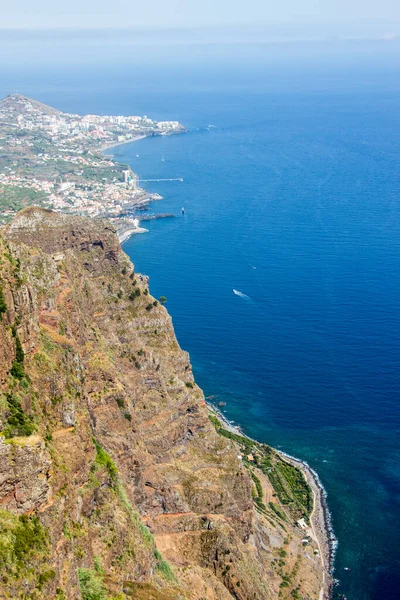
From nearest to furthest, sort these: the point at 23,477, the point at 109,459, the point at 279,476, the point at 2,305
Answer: the point at 23,477 < the point at 2,305 < the point at 109,459 < the point at 279,476

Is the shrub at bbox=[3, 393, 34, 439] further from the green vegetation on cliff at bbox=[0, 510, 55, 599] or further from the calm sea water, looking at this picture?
the calm sea water

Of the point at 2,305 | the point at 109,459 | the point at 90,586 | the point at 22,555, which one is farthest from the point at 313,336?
the point at 22,555

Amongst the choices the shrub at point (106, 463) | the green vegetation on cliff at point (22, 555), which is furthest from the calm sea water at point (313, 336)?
the green vegetation on cliff at point (22, 555)

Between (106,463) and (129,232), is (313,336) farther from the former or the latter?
(106,463)

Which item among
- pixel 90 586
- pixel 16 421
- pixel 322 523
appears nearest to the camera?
pixel 16 421

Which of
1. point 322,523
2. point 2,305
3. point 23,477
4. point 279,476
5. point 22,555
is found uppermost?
point 2,305

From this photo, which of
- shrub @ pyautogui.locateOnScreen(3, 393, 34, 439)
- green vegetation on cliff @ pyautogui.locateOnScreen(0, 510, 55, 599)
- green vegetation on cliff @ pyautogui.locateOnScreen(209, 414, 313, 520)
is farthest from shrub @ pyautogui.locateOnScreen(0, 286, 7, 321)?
green vegetation on cliff @ pyautogui.locateOnScreen(209, 414, 313, 520)

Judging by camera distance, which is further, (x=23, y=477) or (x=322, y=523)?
(x=322, y=523)
